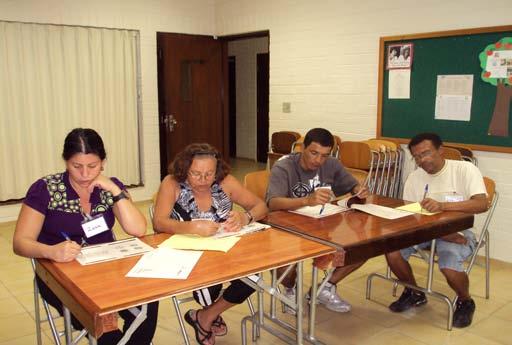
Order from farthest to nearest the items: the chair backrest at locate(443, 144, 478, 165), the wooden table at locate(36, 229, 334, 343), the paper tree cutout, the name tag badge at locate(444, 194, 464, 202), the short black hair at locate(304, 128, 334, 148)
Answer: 1. the chair backrest at locate(443, 144, 478, 165)
2. the paper tree cutout
3. the name tag badge at locate(444, 194, 464, 202)
4. the short black hair at locate(304, 128, 334, 148)
5. the wooden table at locate(36, 229, 334, 343)

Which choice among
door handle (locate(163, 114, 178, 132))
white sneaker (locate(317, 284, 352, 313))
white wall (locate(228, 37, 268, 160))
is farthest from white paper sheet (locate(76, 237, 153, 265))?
white wall (locate(228, 37, 268, 160))

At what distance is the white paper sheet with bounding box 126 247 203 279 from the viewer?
1709 millimetres

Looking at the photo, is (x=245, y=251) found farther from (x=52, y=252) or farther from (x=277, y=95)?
(x=277, y=95)

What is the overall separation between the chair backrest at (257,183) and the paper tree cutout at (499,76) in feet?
6.64

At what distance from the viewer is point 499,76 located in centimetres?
381

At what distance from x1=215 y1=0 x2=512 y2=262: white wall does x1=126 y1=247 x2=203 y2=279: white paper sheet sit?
3.02 metres

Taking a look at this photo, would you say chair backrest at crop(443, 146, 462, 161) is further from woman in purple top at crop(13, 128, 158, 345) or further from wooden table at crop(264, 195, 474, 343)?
woman in purple top at crop(13, 128, 158, 345)

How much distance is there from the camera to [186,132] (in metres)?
6.48

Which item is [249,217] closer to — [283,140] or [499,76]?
[499,76]

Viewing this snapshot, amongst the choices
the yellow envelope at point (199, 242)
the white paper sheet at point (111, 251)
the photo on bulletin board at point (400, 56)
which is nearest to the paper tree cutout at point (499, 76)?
the photo on bulletin board at point (400, 56)

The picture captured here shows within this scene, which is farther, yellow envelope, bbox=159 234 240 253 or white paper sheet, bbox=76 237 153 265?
yellow envelope, bbox=159 234 240 253

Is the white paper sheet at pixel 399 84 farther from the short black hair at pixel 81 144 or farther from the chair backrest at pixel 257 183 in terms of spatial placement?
the short black hair at pixel 81 144


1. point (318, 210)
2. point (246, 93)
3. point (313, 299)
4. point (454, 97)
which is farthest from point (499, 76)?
point (246, 93)

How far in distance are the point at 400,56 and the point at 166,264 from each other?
344 cm
